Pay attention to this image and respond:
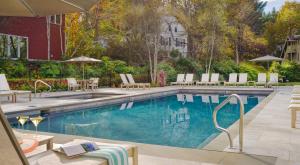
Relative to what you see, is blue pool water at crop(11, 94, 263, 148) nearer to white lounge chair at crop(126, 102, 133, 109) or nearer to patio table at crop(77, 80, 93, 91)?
white lounge chair at crop(126, 102, 133, 109)

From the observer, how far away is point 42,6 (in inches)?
141

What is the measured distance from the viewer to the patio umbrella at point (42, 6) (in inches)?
135

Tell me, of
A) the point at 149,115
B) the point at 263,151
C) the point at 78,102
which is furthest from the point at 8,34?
the point at 263,151

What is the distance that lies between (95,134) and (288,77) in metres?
18.8

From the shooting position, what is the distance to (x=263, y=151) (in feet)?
14.8

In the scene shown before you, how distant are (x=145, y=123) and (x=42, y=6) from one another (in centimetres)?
542

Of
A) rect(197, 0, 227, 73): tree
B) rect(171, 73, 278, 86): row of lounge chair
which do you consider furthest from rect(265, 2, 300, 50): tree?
rect(171, 73, 278, 86): row of lounge chair

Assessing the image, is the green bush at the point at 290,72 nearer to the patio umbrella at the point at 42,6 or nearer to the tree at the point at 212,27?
the tree at the point at 212,27

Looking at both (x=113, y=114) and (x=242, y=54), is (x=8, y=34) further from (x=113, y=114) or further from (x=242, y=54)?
(x=242, y=54)

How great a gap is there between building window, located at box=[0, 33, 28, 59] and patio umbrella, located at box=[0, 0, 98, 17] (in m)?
13.7

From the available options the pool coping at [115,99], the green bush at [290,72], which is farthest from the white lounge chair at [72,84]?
the green bush at [290,72]

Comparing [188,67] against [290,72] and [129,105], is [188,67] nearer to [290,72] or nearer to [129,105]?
[290,72]

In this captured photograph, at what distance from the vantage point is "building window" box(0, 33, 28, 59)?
16.5 m

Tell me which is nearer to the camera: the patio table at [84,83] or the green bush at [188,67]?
the patio table at [84,83]
